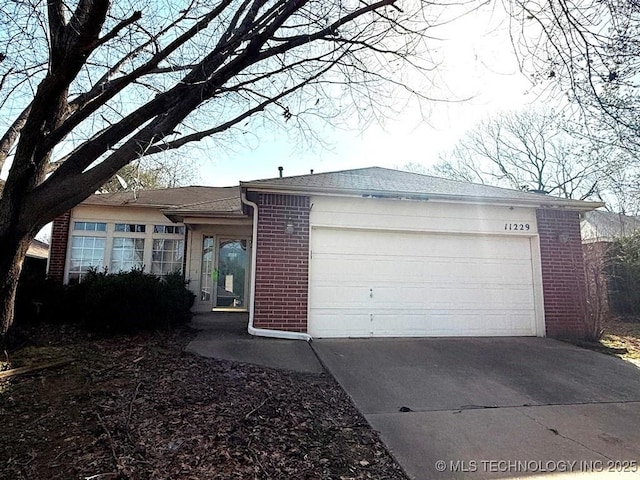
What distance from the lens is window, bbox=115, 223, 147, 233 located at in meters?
11.0

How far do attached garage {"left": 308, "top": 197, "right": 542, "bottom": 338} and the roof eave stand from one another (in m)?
0.20

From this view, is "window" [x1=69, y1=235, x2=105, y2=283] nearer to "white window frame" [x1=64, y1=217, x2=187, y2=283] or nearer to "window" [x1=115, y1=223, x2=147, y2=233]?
"white window frame" [x1=64, y1=217, x2=187, y2=283]

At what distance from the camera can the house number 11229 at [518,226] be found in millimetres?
7660

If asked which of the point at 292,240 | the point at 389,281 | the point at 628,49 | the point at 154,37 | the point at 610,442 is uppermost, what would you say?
the point at 154,37

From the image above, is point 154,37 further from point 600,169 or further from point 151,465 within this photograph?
point 600,169

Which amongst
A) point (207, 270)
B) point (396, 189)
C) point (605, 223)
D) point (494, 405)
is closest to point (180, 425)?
point (494, 405)

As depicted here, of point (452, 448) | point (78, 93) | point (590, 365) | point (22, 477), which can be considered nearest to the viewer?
point (22, 477)

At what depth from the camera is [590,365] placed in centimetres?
560

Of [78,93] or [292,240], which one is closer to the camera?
[78,93]

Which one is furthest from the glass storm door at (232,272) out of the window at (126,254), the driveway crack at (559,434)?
the driveway crack at (559,434)

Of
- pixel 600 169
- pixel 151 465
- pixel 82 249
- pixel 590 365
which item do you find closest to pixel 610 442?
pixel 590 365

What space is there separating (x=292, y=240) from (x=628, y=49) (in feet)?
18.1

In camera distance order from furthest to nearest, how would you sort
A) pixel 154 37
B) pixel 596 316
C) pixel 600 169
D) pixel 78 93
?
1. pixel 600 169
2. pixel 596 316
3. pixel 78 93
4. pixel 154 37

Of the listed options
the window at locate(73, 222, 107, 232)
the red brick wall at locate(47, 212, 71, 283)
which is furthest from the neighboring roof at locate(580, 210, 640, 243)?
the red brick wall at locate(47, 212, 71, 283)
